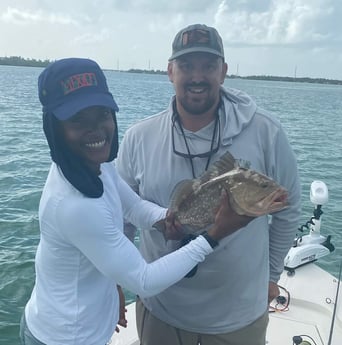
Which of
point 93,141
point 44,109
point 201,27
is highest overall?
point 201,27

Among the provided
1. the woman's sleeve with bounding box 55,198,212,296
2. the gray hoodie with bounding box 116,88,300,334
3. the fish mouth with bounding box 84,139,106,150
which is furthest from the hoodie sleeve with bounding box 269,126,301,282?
the fish mouth with bounding box 84,139,106,150

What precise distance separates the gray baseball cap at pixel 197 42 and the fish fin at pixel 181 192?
0.89m

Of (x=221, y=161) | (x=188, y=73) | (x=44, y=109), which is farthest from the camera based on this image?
(x=188, y=73)

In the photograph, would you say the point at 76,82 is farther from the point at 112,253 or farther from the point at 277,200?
the point at 277,200

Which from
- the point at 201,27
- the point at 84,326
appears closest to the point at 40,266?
the point at 84,326

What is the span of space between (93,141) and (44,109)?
284 mm

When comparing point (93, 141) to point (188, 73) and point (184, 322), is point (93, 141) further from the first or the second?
point (184, 322)

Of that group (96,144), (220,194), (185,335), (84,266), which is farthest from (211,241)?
(185,335)

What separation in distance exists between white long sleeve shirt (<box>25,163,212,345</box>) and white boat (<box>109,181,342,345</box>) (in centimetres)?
175

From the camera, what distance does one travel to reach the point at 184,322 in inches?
116

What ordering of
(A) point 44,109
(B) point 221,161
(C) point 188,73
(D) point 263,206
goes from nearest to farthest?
1. (A) point 44,109
2. (D) point 263,206
3. (B) point 221,161
4. (C) point 188,73

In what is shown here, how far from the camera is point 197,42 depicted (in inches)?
114

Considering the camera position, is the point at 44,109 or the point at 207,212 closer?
the point at 44,109

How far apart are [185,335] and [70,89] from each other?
6.30ft
